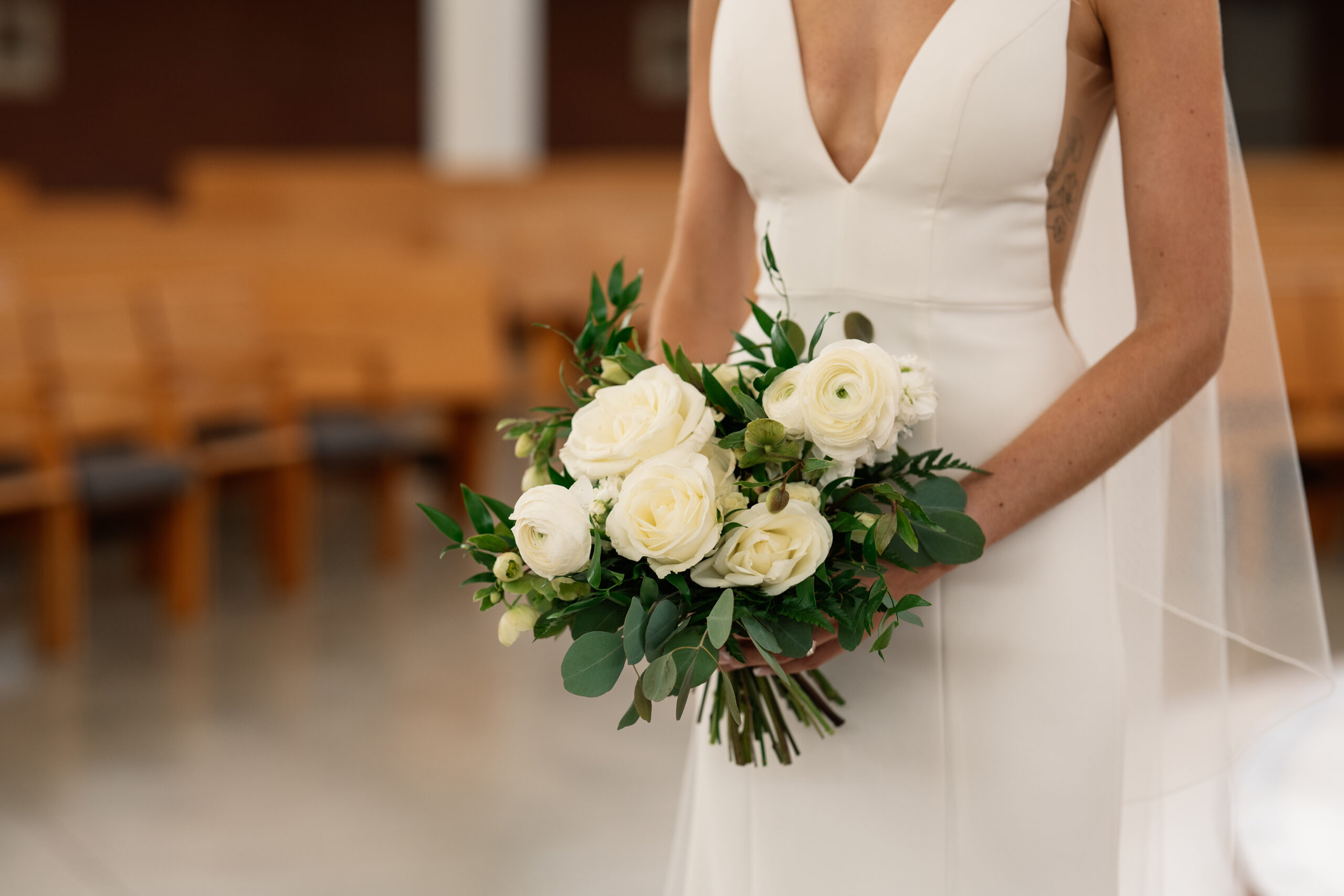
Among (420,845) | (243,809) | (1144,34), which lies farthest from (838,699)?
(243,809)

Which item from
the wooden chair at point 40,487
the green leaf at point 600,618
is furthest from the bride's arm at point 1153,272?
the wooden chair at point 40,487

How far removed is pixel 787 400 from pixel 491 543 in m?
0.29

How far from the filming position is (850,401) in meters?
1.24

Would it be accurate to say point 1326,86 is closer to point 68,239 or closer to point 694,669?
point 68,239

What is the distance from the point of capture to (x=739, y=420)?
4.38 feet

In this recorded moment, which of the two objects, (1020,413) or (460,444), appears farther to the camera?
(460,444)

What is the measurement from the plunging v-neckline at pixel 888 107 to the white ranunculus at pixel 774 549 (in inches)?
16.6

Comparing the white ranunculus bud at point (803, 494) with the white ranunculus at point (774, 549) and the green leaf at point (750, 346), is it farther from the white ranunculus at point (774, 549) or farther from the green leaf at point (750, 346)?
the green leaf at point (750, 346)

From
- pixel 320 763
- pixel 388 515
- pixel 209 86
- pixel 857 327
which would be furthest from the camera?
pixel 209 86

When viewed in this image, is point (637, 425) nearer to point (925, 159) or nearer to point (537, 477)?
point (537, 477)

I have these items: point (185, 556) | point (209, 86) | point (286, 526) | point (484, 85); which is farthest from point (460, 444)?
point (209, 86)

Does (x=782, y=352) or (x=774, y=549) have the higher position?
(x=782, y=352)

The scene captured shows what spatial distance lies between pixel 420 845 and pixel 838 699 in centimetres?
222

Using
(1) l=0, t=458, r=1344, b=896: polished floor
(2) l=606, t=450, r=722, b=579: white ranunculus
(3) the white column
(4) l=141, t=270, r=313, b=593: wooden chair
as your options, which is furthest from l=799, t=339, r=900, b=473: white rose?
(3) the white column
